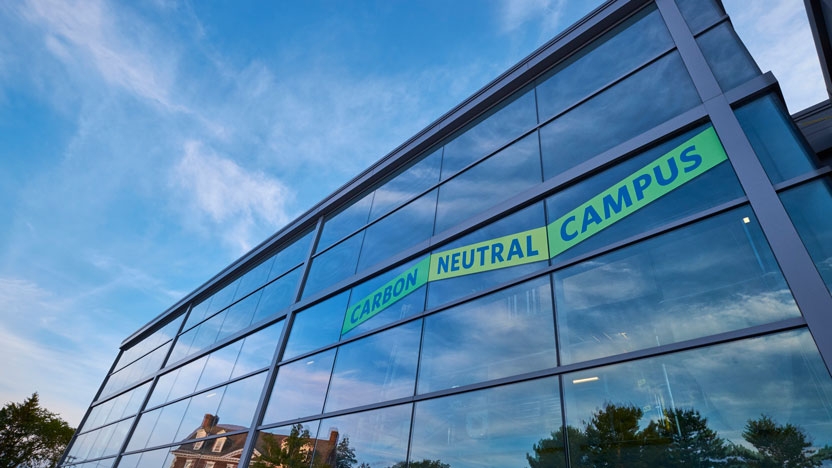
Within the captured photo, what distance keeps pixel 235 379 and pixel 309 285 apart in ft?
11.9

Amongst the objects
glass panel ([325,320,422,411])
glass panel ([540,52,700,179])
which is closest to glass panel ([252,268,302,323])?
glass panel ([325,320,422,411])

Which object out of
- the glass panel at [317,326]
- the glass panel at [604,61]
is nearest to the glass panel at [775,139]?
the glass panel at [604,61]

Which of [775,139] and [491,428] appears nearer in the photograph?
[775,139]

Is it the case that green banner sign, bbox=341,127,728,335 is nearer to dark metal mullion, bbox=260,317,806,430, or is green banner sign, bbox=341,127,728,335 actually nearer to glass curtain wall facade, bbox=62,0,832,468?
glass curtain wall facade, bbox=62,0,832,468

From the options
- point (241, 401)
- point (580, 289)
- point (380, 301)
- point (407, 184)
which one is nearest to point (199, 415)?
point (241, 401)

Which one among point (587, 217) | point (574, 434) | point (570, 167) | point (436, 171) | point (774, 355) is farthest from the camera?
point (436, 171)

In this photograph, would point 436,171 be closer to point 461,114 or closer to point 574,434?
point 461,114

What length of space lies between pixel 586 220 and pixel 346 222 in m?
8.30

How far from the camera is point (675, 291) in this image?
5098 mm

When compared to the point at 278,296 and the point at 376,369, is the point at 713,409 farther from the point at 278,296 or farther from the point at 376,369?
the point at 278,296

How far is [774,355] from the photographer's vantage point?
13.5ft

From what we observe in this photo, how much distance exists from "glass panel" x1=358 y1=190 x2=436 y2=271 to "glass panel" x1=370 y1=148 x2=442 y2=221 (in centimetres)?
37

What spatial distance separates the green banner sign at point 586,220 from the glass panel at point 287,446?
140 inches

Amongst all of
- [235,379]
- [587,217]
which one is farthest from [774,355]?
[235,379]
